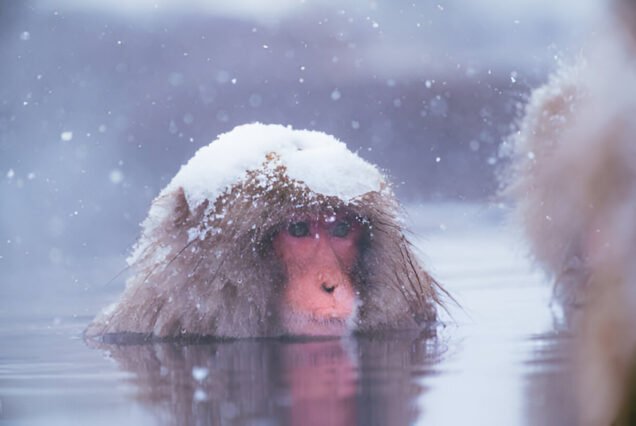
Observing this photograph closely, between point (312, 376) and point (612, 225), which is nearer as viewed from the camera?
point (612, 225)

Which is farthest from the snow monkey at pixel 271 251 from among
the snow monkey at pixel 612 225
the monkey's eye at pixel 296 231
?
the snow monkey at pixel 612 225

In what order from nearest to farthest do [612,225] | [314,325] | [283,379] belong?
1. [612,225]
2. [283,379]
3. [314,325]

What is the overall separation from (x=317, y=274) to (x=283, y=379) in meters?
0.63

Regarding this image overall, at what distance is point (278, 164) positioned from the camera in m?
1.56

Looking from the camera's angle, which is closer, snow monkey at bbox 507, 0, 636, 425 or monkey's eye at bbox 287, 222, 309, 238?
snow monkey at bbox 507, 0, 636, 425

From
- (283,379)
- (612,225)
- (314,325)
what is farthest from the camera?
(314,325)

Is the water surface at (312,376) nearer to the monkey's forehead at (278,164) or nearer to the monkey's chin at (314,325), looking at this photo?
the monkey's chin at (314,325)

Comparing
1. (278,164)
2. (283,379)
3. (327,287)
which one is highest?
(278,164)

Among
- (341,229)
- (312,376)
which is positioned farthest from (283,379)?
(341,229)

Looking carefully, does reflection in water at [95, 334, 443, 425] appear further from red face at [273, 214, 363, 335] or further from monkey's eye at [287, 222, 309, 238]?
monkey's eye at [287, 222, 309, 238]

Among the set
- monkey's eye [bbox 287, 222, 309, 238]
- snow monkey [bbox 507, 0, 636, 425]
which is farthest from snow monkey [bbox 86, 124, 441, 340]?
snow monkey [bbox 507, 0, 636, 425]

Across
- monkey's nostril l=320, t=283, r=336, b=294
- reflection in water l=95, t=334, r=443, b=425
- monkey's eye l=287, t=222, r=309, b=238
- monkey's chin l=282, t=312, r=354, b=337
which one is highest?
monkey's eye l=287, t=222, r=309, b=238

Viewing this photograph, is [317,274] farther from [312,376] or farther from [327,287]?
[312,376]

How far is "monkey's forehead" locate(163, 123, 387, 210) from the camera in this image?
154 centimetres
